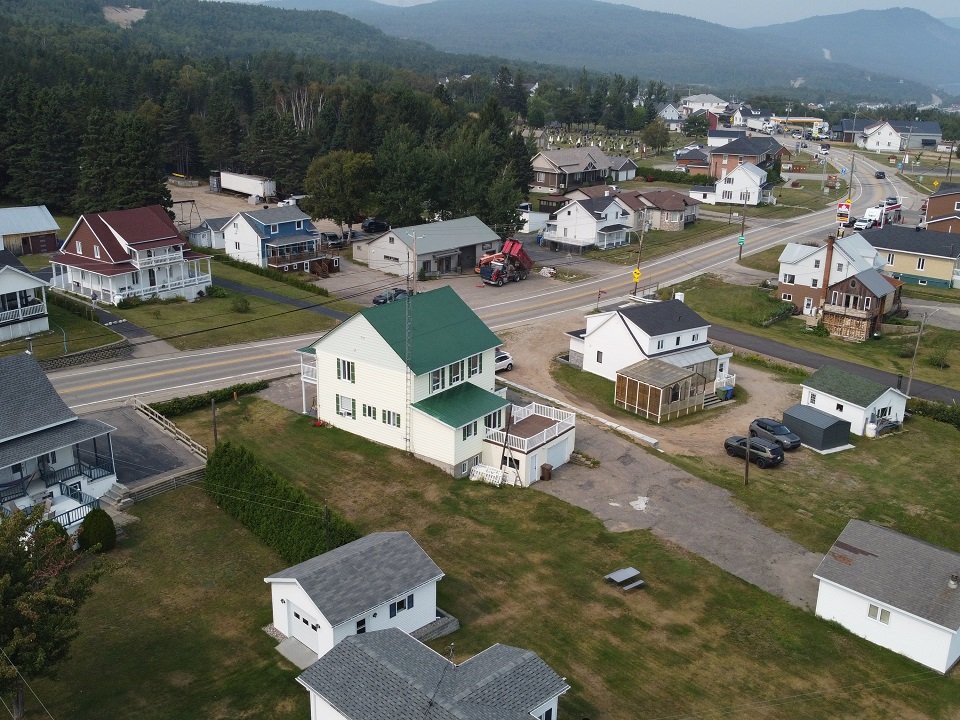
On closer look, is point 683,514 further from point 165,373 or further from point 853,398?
point 165,373

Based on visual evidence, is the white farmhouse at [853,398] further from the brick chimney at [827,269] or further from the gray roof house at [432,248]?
the gray roof house at [432,248]

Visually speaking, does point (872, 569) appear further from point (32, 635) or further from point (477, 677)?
point (32, 635)

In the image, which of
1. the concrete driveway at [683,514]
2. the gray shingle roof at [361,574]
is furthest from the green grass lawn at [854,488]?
the gray shingle roof at [361,574]

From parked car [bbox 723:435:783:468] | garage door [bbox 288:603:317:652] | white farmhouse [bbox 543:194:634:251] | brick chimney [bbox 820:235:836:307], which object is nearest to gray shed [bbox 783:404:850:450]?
parked car [bbox 723:435:783:468]

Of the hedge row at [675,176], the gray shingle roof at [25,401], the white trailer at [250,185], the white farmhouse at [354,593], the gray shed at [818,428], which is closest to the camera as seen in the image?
the white farmhouse at [354,593]

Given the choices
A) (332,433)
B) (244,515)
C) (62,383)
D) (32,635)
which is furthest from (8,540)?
(62,383)

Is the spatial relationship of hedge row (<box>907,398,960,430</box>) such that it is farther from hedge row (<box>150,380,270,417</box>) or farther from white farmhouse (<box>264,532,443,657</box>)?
hedge row (<box>150,380,270,417</box>)

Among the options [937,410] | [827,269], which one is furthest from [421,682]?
[827,269]
